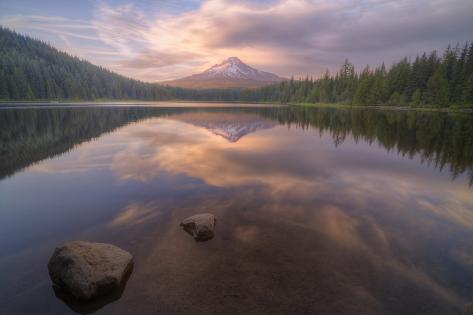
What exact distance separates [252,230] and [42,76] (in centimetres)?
16543

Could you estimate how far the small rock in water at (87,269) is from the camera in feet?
19.9

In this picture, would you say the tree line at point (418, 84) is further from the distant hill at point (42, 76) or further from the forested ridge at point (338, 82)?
the distant hill at point (42, 76)

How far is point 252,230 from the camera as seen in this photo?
927cm

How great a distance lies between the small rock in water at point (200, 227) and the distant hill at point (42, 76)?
5509 inches

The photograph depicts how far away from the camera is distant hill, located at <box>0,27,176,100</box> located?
11081 centimetres

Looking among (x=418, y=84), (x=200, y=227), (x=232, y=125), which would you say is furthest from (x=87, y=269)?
→ (x=418, y=84)

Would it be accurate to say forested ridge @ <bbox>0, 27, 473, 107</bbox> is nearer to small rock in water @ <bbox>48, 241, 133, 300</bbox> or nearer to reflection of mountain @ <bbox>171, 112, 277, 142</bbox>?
reflection of mountain @ <bbox>171, 112, 277, 142</bbox>

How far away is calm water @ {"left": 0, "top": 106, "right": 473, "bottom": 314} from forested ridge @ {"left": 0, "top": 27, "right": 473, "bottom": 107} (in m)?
93.1

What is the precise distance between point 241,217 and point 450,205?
36.8ft

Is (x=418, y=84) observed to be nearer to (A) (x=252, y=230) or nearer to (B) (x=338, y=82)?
(B) (x=338, y=82)

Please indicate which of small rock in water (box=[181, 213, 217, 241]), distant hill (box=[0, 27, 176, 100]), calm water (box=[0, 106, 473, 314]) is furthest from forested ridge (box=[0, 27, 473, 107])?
small rock in water (box=[181, 213, 217, 241])

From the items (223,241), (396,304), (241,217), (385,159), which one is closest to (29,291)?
(223,241)

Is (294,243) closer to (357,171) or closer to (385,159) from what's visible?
(357,171)

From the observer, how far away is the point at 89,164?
1864cm
